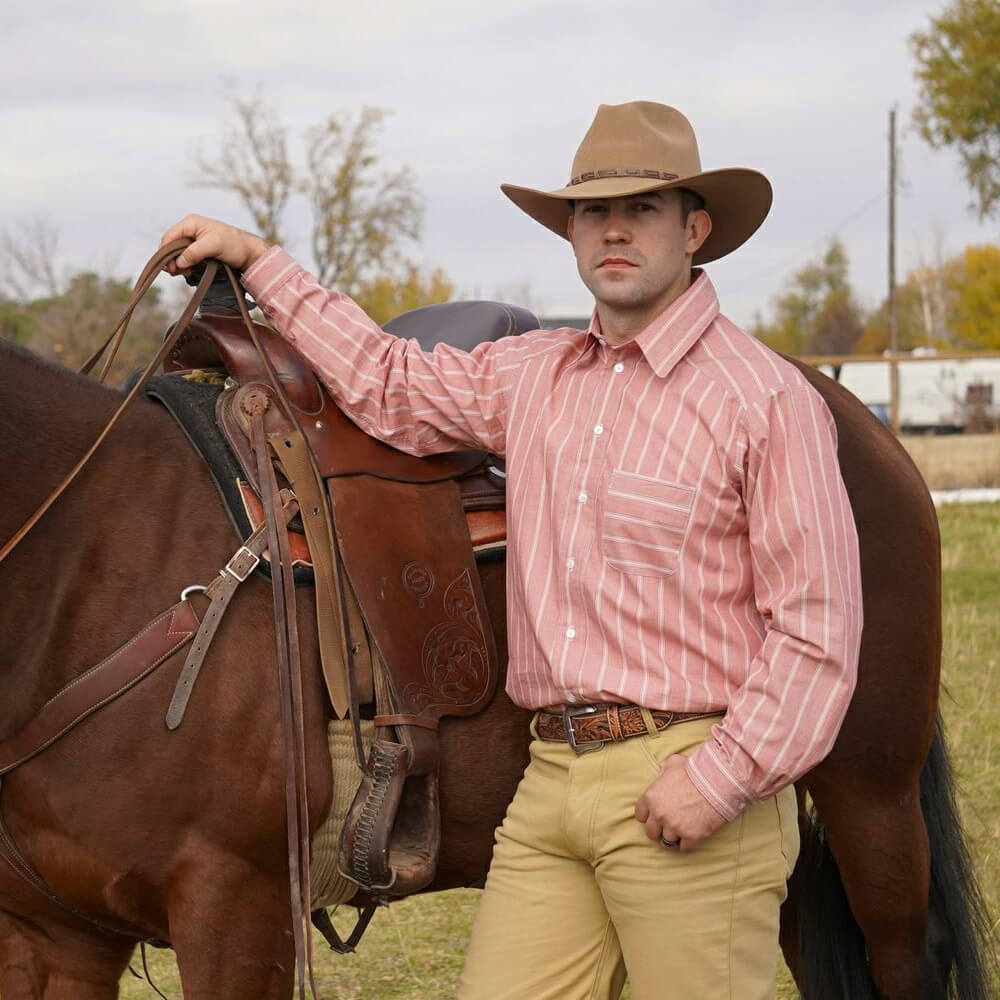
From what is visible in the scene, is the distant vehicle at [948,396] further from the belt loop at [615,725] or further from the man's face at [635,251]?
the belt loop at [615,725]

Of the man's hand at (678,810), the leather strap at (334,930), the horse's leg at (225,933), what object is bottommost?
the leather strap at (334,930)

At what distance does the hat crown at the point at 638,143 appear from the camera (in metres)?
2.20

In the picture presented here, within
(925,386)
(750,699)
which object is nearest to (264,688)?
(750,699)

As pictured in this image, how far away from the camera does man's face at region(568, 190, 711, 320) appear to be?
2.19 m

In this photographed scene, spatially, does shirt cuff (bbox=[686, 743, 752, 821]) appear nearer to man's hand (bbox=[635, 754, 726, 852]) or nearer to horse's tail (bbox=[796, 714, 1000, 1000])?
man's hand (bbox=[635, 754, 726, 852])

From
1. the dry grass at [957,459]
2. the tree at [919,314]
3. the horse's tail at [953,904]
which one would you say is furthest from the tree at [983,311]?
the horse's tail at [953,904]

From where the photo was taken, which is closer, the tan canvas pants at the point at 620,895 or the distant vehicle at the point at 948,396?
the tan canvas pants at the point at 620,895

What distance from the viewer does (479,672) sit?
249 cm

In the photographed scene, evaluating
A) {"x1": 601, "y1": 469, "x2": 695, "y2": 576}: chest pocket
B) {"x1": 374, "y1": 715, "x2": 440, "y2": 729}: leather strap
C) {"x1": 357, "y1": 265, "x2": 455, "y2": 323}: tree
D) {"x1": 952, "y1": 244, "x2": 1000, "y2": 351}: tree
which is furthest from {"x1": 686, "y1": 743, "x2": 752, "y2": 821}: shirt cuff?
{"x1": 952, "y1": 244, "x2": 1000, "y2": 351}: tree

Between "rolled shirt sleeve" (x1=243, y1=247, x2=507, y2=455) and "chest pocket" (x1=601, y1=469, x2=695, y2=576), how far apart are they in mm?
446

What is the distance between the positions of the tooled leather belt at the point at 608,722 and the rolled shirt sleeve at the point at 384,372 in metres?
0.61

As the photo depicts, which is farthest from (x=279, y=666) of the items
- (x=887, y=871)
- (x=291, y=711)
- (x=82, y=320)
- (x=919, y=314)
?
(x=919, y=314)

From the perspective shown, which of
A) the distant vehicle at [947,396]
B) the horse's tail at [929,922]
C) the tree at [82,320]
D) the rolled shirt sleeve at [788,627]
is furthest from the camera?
the tree at [82,320]

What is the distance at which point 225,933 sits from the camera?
2.21 m
